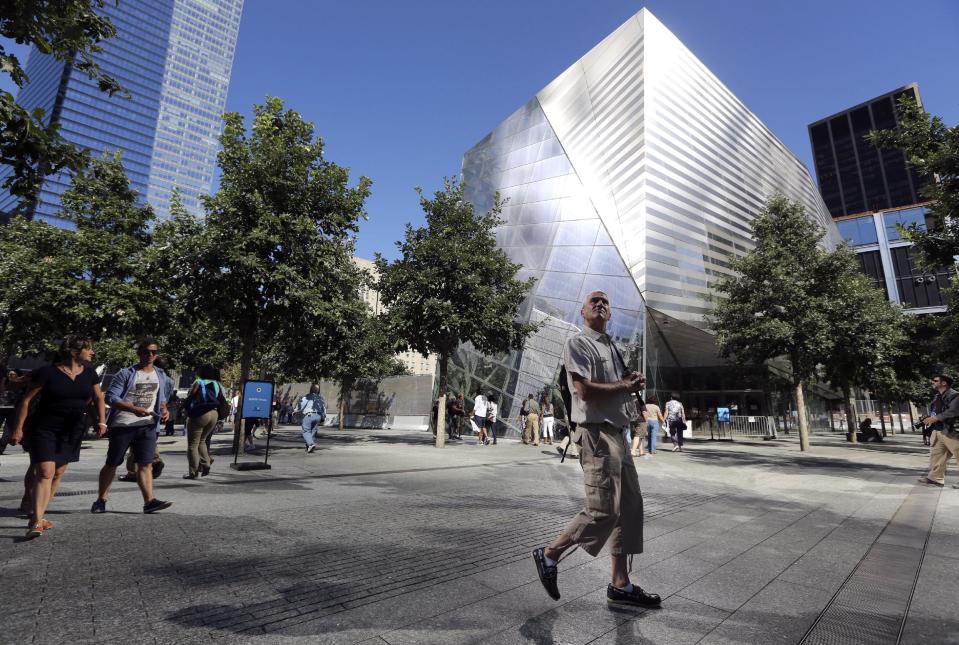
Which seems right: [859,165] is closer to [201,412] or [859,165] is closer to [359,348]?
[359,348]

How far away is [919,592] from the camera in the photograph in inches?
131

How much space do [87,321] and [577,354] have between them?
1698 centimetres

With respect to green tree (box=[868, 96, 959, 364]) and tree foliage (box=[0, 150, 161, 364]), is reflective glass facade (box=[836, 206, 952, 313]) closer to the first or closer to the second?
green tree (box=[868, 96, 959, 364])

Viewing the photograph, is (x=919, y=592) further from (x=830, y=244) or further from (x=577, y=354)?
(x=830, y=244)

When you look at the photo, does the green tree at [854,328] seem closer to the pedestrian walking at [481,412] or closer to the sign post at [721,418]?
the sign post at [721,418]

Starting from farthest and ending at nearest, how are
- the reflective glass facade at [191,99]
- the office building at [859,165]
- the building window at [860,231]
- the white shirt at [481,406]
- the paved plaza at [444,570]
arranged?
the reflective glass facade at [191,99], the office building at [859,165], the building window at [860,231], the white shirt at [481,406], the paved plaza at [444,570]

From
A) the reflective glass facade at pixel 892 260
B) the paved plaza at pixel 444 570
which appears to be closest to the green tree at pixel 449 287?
the paved plaza at pixel 444 570

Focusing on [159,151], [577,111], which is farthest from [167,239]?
[159,151]

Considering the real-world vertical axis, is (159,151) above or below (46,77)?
below

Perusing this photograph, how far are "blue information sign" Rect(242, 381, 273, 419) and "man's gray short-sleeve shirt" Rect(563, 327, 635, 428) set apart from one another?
302 inches

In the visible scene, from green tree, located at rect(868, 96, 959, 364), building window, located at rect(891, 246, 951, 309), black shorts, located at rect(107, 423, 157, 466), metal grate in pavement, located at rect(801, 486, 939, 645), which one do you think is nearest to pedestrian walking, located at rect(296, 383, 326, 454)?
black shorts, located at rect(107, 423, 157, 466)

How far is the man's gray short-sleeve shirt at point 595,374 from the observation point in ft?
10.4

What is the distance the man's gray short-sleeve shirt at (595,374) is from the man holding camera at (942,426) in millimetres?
8178

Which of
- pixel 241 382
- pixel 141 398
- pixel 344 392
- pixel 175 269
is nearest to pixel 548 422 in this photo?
pixel 241 382
